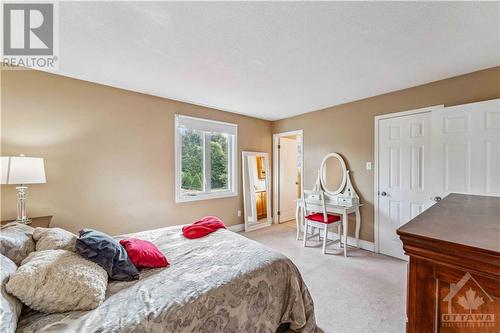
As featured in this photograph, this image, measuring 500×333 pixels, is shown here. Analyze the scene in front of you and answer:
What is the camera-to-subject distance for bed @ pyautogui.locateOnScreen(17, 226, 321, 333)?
3.37 ft

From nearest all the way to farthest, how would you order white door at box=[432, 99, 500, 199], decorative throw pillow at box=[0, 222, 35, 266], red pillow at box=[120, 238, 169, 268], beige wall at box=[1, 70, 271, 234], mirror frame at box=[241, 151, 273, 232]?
decorative throw pillow at box=[0, 222, 35, 266] → red pillow at box=[120, 238, 169, 268] → white door at box=[432, 99, 500, 199] → beige wall at box=[1, 70, 271, 234] → mirror frame at box=[241, 151, 273, 232]

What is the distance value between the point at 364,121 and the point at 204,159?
2.71 metres

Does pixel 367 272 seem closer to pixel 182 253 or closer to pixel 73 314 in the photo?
pixel 182 253

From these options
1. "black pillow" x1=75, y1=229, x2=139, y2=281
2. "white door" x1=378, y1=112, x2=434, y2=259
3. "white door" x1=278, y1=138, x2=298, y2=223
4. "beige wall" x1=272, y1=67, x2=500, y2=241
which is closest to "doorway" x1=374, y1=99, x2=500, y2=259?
"white door" x1=378, y1=112, x2=434, y2=259

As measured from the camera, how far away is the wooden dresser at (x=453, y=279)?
0.61 meters

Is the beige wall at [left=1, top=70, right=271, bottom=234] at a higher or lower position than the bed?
higher

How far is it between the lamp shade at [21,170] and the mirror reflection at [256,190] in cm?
299

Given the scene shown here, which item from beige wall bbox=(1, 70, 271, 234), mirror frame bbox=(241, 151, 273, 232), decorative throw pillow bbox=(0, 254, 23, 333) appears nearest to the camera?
decorative throw pillow bbox=(0, 254, 23, 333)

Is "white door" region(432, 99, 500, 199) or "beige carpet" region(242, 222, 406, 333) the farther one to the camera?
"white door" region(432, 99, 500, 199)

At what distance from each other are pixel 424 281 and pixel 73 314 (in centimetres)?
150

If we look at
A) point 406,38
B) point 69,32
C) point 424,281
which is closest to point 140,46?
point 69,32

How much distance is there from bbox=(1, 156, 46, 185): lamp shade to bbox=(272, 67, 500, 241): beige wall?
151 inches

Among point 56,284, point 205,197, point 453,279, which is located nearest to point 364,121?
point 205,197

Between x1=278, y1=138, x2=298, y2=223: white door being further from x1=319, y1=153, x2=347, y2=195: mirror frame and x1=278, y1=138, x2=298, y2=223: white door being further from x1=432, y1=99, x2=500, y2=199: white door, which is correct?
x1=432, y1=99, x2=500, y2=199: white door
